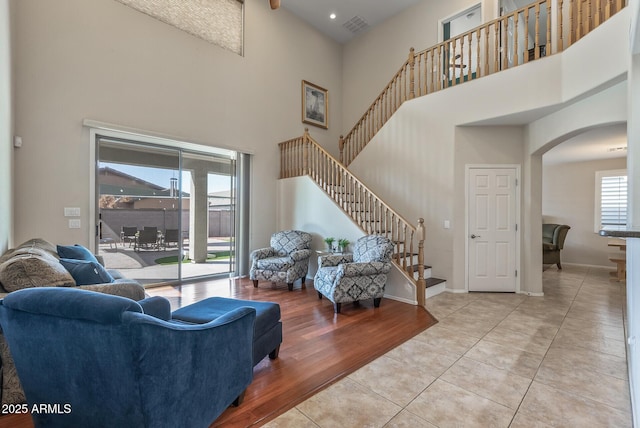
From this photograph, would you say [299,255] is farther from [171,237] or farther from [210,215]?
[171,237]

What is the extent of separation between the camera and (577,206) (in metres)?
7.81

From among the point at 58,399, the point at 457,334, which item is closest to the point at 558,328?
the point at 457,334

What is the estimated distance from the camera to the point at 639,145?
2455 mm

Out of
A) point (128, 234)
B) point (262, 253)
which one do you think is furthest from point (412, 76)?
point (128, 234)

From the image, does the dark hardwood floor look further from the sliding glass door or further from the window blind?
the window blind

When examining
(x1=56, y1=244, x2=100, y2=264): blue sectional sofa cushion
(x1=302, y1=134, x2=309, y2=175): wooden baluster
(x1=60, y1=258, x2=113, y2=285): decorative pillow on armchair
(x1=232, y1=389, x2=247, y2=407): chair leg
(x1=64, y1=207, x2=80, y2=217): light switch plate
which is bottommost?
(x1=232, y1=389, x2=247, y2=407): chair leg

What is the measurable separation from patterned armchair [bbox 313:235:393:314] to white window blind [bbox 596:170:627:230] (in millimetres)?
6485

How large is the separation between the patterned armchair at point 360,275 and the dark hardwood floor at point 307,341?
0.72 feet

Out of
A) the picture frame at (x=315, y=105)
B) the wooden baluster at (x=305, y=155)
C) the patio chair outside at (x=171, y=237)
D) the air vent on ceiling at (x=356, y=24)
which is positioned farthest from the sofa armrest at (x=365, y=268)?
the air vent on ceiling at (x=356, y=24)

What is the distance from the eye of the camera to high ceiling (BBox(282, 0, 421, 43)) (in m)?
6.77

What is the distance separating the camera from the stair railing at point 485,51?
399 centimetres

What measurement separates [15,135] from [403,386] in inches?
205

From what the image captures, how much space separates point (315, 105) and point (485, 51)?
12.9 ft

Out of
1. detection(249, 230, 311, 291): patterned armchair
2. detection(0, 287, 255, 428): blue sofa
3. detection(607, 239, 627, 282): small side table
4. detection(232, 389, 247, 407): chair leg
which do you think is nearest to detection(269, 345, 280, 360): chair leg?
detection(232, 389, 247, 407): chair leg
